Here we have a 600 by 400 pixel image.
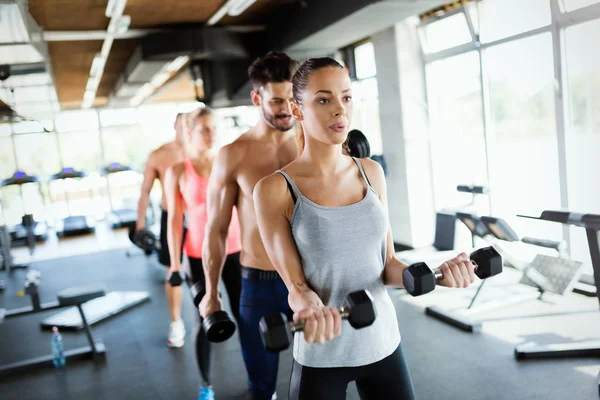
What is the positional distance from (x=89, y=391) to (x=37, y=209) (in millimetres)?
8666

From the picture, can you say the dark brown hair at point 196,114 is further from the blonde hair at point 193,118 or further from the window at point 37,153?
the window at point 37,153

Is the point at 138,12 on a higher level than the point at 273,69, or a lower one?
higher

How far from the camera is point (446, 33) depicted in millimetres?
6070

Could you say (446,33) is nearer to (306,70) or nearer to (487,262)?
(306,70)

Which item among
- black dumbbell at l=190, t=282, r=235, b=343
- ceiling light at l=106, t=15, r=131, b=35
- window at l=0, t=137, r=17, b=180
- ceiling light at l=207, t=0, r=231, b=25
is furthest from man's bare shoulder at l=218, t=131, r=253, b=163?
window at l=0, t=137, r=17, b=180

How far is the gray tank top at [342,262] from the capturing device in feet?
4.49

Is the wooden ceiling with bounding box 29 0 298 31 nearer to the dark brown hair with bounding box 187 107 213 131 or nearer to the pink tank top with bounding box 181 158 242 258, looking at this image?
the dark brown hair with bounding box 187 107 213 131

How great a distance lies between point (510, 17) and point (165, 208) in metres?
3.59

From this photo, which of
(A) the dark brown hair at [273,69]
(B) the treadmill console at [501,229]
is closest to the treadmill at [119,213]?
(B) the treadmill console at [501,229]

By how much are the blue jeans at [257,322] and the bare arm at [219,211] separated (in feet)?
0.47

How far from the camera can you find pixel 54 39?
689 cm

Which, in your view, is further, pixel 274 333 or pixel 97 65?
pixel 97 65

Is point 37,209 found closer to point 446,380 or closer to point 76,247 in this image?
point 76,247

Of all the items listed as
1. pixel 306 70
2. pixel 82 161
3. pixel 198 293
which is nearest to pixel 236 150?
pixel 198 293
